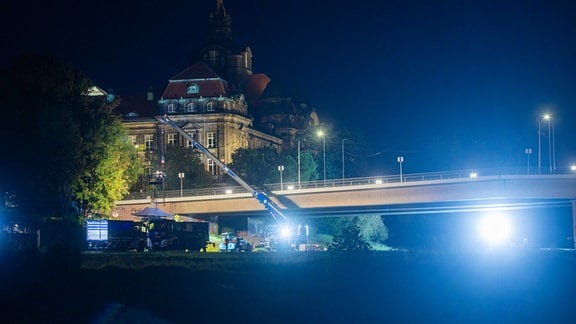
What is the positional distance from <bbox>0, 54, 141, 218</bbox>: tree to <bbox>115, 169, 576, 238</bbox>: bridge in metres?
15.3

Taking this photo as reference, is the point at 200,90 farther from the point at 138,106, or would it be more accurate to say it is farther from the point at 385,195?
the point at 385,195

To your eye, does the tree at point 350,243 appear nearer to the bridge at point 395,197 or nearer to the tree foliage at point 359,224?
the bridge at point 395,197

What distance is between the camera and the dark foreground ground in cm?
3088

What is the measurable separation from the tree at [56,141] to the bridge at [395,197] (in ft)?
50.2

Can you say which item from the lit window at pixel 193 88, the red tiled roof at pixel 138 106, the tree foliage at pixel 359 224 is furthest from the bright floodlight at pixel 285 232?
the red tiled roof at pixel 138 106

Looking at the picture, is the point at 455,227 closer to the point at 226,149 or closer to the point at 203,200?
the point at 203,200

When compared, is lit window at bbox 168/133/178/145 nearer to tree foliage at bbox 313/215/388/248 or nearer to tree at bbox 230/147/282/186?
tree at bbox 230/147/282/186

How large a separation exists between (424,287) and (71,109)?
62.9 m

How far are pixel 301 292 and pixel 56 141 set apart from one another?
56.6 metres


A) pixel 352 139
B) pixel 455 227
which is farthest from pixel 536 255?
pixel 352 139

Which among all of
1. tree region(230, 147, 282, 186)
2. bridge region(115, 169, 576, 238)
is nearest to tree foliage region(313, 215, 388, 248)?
bridge region(115, 169, 576, 238)

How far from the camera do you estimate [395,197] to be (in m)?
101

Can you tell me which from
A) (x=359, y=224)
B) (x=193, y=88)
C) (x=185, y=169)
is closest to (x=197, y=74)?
(x=193, y=88)

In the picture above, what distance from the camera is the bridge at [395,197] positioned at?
92.5 metres
